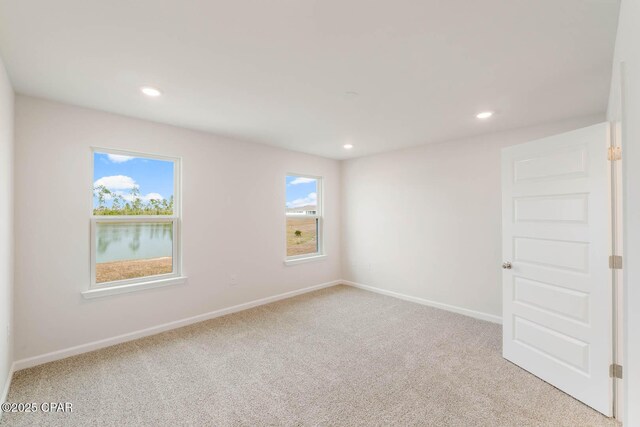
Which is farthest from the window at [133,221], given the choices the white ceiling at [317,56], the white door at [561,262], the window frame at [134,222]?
the white door at [561,262]

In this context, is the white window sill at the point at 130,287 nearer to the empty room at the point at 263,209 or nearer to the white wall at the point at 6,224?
the empty room at the point at 263,209

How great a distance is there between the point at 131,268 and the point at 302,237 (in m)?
2.61

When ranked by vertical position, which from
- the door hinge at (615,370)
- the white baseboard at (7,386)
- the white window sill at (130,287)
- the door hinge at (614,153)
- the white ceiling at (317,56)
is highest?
the white ceiling at (317,56)

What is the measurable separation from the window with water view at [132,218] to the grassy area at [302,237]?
185cm

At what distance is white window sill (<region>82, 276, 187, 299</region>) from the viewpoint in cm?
286

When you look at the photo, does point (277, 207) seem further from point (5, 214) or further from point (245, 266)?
point (5, 214)

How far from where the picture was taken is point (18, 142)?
8.21 feet

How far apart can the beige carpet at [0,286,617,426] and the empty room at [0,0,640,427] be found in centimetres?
2

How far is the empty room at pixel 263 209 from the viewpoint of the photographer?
1.63 meters

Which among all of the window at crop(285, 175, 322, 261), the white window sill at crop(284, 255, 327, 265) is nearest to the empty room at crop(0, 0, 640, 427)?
the white window sill at crop(284, 255, 327, 265)

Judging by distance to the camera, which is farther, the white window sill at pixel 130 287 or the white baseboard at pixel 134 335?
the white window sill at pixel 130 287

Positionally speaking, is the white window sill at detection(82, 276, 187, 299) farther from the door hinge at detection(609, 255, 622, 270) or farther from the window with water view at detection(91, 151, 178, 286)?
the door hinge at detection(609, 255, 622, 270)

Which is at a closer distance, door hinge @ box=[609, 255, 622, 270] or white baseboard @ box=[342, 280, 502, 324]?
door hinge @ box=[609, 255, 622, 270]

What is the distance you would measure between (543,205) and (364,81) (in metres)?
1.78
